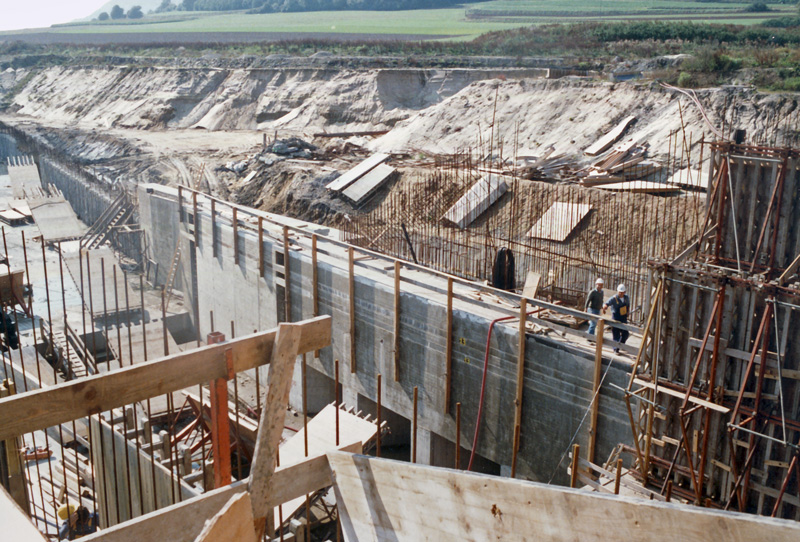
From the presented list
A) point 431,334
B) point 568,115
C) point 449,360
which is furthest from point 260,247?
point 568,115

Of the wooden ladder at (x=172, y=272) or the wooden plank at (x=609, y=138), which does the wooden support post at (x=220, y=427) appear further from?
the wooden plank at (x=609, y=138)

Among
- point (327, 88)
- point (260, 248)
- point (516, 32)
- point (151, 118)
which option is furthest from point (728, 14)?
point (260, 248)

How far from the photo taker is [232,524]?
3629 mm

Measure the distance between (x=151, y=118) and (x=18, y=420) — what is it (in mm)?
46938

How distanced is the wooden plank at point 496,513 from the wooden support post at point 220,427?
71 centimetres

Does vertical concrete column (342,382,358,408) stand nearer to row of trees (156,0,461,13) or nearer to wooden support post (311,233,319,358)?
wooden support post (311,233,319,358)

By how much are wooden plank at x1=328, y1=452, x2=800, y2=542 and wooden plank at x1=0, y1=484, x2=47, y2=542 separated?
1890mm

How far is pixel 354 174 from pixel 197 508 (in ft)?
70.9

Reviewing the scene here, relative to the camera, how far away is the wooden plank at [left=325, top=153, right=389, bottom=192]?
24797 mm

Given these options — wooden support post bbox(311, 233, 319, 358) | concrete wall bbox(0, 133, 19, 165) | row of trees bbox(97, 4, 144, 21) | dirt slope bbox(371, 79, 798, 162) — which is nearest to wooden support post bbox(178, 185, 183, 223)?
wooden support post bbox(311, 233, 319, 358)

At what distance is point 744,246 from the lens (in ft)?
30.7

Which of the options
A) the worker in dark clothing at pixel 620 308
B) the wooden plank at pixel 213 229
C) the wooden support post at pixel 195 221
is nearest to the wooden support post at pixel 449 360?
the worker in dark clothing at pixel 620 308

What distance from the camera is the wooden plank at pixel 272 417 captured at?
423 cm

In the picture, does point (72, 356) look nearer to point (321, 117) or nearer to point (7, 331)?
point (7, 331)
